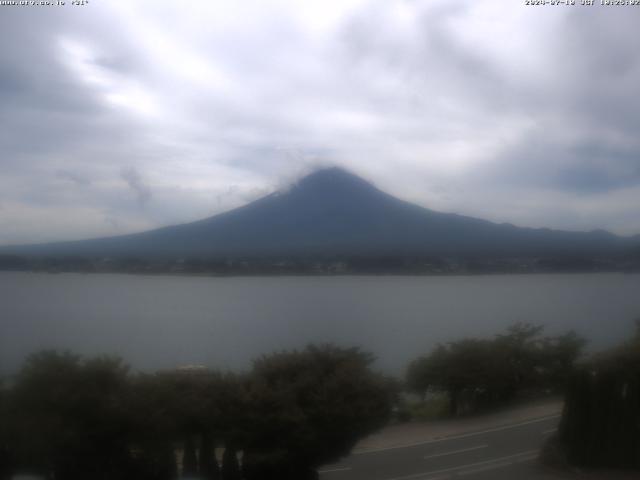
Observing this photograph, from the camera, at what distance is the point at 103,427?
9.35 m

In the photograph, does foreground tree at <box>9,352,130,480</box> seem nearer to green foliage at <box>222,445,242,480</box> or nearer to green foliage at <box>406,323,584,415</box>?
green foliage at <box>222,445,242,480</box>

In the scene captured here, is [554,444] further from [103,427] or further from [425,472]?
[103,427]

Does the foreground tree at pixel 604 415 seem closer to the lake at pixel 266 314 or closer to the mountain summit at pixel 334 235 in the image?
the lake at pixel 266 314

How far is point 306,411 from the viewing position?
35.0 ft

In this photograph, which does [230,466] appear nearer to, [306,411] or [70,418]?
[306,411]

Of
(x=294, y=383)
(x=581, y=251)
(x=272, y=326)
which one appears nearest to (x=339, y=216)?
(x=272, y=326)

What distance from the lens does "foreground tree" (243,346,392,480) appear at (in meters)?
10.4

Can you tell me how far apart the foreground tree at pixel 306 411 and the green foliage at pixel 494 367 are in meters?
3.86

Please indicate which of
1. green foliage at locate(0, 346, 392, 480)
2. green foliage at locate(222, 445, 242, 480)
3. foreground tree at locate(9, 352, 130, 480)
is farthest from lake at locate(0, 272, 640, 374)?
green foliage at locate(222, 445, 242, 480)

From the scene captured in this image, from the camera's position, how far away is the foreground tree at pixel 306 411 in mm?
10391

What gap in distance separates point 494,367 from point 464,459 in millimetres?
4241

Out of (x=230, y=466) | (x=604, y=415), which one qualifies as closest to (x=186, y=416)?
(x=230, y=466)

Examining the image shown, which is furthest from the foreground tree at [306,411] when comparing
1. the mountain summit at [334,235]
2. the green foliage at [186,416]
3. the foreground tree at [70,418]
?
the mountain summit at [334,235]

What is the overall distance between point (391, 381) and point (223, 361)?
11.2ft
